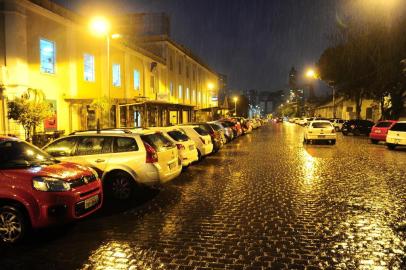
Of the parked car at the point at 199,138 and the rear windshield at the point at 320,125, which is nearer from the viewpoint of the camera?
the parked car at the point at 199,138

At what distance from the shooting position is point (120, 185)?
28.2 ft

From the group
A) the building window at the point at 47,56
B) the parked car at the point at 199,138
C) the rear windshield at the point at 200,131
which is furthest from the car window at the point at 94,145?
the building window at the point at 47,56

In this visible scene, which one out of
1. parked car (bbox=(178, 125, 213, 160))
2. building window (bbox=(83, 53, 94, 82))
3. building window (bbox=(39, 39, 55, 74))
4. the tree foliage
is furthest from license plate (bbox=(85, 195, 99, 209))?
the tree foliage

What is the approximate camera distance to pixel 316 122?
2452 cm

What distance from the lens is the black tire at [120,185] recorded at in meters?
8.53

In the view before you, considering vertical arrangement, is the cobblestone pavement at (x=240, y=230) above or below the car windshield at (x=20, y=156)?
below

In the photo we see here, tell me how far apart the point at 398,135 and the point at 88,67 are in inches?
701

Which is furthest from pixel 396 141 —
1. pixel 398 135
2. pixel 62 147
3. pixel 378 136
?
pixel 62 147

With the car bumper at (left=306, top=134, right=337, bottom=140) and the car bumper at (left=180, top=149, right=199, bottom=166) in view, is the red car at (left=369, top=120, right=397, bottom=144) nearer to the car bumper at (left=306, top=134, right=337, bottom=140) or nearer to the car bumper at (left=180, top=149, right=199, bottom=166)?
the car bumper at (left=306, top=134, right=337, bottom=140)

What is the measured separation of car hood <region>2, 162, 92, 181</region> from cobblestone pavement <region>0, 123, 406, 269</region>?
99 centimetres

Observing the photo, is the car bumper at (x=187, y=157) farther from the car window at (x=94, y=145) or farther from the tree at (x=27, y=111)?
the tree at (x=27, y=111)

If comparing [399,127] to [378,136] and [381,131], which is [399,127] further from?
[378,136]

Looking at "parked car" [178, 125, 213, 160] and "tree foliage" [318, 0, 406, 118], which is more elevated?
"tree foliage" [318, 0, 406, 118]

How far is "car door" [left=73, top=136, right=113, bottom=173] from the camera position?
855 cm
